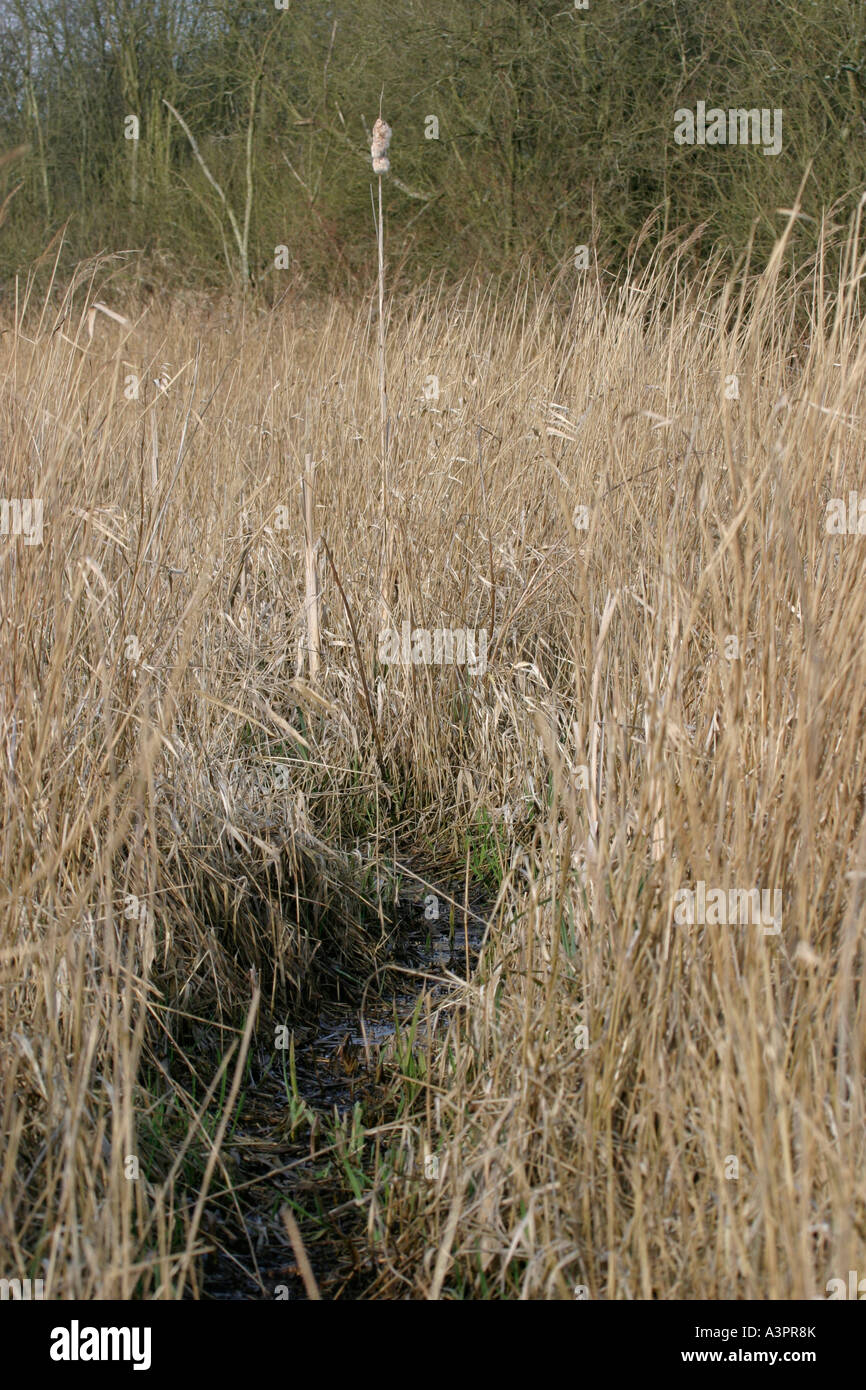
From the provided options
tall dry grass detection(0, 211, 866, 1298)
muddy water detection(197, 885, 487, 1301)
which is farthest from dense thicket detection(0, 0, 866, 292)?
muddy water detection(197, 885, 487, 1301)

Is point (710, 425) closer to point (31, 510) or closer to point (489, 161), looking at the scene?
point (31, 510)

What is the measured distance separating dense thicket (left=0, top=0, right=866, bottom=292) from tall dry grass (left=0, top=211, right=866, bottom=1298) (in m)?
2.79

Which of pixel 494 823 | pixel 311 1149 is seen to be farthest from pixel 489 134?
pixel 311 1149

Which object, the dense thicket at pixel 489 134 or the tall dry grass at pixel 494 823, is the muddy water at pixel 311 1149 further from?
the dense thicket at pixel 489 134

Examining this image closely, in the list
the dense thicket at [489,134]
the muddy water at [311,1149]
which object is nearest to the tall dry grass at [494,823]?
the muddy water at [311,1149]

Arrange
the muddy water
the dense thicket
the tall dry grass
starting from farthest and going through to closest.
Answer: the dense thicket
the muddy water
the tall dry grass

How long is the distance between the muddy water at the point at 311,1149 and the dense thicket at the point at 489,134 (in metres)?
3.84

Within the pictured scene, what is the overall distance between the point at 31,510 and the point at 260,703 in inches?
30.2

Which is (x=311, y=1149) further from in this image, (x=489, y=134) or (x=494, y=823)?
(x=489, y=134)

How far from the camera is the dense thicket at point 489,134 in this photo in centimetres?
629

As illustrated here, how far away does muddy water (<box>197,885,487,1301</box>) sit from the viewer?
1.45m

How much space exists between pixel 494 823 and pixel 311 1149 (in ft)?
3.12

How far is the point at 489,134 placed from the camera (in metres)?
7.52

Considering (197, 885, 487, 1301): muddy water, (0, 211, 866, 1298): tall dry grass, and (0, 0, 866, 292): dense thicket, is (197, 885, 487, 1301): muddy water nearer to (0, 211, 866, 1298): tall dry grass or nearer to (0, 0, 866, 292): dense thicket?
(0, 211, 866, 1298): tall dry grass
